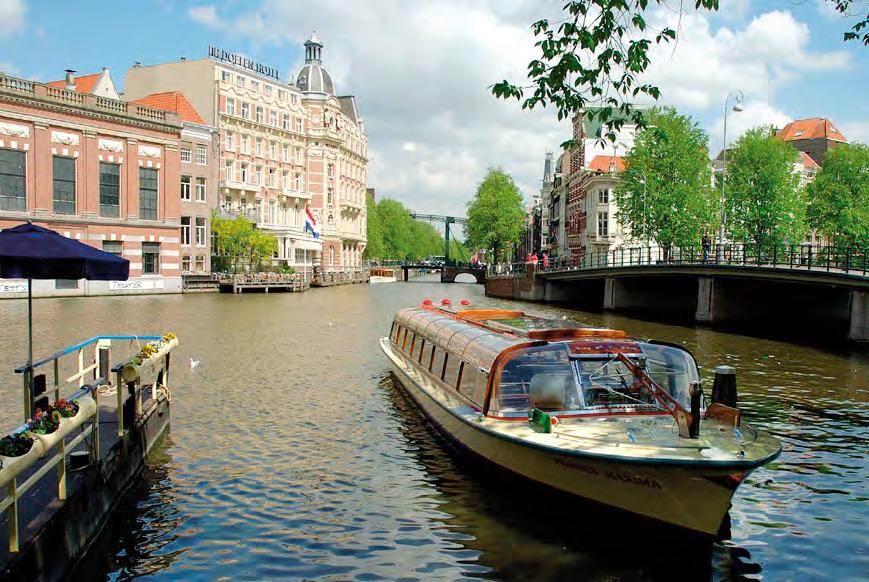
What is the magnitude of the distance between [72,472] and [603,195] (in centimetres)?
7635

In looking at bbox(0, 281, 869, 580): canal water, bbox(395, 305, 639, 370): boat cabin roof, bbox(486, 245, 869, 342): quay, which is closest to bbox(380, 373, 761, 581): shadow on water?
bbox(0, 281, 869, 580): canal water

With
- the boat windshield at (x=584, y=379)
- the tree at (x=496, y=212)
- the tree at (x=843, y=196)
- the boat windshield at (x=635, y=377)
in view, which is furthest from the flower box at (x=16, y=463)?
the tree at (x=496, y=212)

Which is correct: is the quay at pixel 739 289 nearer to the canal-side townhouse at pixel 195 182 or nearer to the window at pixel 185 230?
the canal-side townhouse at pixel 195 182

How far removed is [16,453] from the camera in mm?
6992

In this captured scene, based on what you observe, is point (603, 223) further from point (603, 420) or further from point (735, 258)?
point (603, 420)

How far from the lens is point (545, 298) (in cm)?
6562

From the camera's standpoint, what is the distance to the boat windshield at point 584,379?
432 inches

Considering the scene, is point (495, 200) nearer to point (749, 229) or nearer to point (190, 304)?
point (749, 229)

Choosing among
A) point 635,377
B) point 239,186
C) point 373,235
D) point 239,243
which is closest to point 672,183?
point 239,243

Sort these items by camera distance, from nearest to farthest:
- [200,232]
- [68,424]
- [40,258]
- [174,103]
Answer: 1. [68,424]
2. [40,258]
3. [200,232]
4. [174,103]

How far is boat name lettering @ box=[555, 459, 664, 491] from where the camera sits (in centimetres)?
904

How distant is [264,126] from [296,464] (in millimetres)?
76069

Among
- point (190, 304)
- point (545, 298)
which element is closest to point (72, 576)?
point (190, 304)

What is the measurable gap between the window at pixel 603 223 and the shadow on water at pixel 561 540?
71.4 meters
